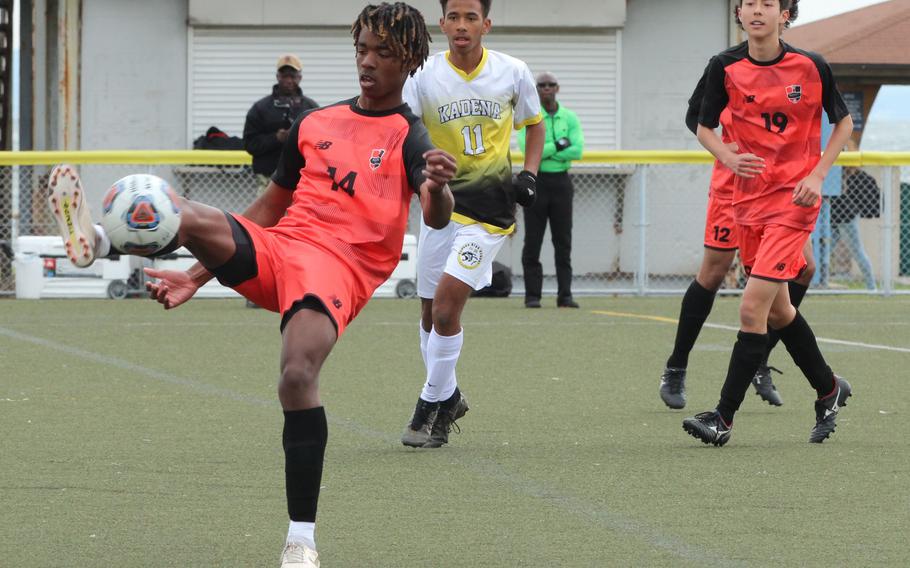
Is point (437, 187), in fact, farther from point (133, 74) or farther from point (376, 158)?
point (133, 74)

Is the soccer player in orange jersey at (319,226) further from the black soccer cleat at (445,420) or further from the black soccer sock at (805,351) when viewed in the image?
the black soccer sock at (805,351)

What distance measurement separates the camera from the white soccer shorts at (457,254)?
7086 millimetres

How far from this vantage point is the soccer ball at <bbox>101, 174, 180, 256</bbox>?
4176 mm

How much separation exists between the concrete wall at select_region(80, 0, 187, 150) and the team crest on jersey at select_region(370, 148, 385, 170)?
15.6 metres

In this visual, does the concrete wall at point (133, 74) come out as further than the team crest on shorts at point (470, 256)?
Yes

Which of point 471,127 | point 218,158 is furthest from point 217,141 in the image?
point 471,127

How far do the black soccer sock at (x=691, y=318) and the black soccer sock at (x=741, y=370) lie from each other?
1264 millimetres

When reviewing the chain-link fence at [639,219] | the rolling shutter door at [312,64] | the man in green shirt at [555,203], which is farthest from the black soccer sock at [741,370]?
the rolling shutter door at [312,64]

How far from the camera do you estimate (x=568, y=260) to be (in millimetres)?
16453

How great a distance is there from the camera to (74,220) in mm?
4195

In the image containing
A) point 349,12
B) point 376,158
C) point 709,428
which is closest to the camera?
point 376,158

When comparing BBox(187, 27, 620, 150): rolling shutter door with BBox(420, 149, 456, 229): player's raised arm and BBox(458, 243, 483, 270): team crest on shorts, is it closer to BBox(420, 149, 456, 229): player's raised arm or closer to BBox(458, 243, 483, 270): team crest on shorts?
BBox(458, 243, 483, 270): team crest on shorts

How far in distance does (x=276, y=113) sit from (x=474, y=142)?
27.6ft

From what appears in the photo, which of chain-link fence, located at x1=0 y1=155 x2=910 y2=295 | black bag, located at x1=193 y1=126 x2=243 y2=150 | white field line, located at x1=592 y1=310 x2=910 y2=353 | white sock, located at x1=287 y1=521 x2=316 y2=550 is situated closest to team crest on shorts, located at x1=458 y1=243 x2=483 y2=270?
white sock, located at x1=287 y1=521 x2=316 y2=550
